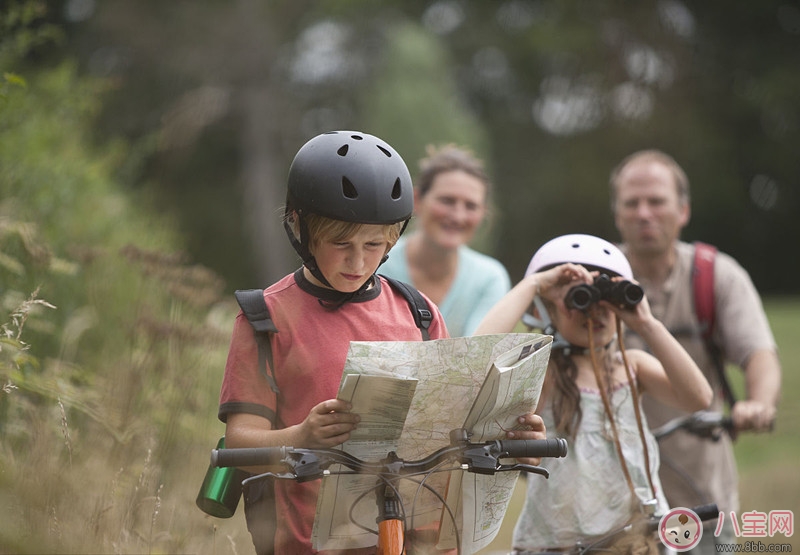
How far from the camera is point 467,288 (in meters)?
5.30

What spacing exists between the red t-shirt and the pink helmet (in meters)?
0.82

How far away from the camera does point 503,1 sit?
33.6 metres

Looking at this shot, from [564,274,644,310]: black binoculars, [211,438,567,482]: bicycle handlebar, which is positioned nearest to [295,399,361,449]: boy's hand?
[211,438,567,482]: bicycle handlebar

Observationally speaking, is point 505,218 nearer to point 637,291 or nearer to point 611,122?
point 611,122

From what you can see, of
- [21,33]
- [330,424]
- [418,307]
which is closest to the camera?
[330,424]

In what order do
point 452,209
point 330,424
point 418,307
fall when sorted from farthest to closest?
point 452,209, point 418,307, point 330,424

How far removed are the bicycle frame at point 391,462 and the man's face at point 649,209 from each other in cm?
265

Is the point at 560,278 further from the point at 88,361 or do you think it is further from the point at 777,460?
the point at 777,460

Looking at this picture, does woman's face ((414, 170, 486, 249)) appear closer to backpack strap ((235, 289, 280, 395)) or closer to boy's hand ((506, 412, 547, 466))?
backpack strap ((235, 289, 280, 395))

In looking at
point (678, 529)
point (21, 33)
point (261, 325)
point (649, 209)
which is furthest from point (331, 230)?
point (21, 33)

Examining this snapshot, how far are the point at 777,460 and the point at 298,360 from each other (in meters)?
9.82

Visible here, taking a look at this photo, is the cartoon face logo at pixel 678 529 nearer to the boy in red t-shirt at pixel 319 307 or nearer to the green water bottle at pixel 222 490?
the boy in red t-shirt at pixel 319 307

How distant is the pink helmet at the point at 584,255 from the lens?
3654 millimetres

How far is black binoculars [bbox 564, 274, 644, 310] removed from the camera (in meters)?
3.47
